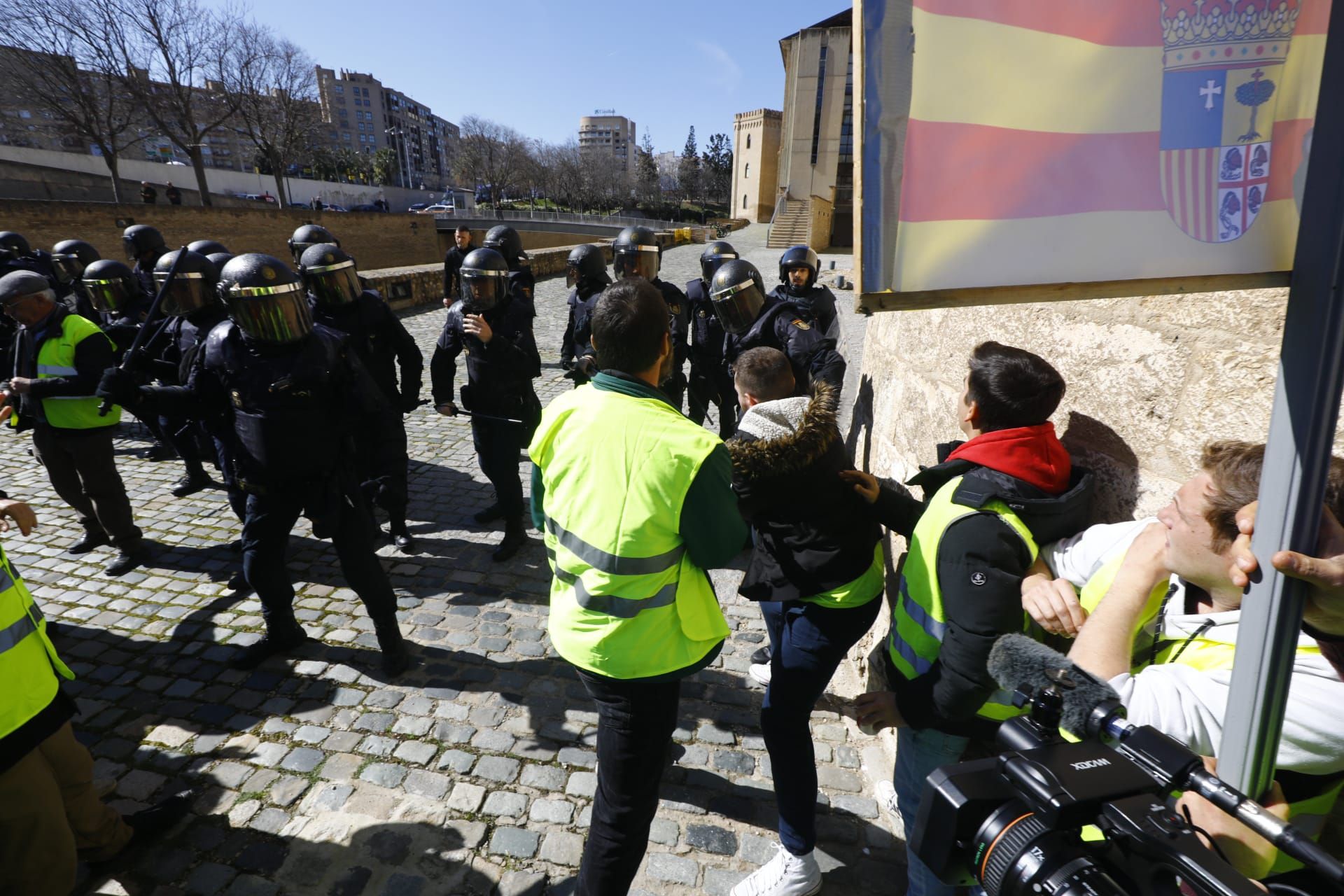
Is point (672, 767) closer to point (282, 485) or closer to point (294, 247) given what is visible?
point (282, 485)

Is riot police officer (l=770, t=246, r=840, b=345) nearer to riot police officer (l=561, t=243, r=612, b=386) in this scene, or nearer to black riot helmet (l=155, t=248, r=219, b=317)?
riot police officer (l=561, t=243, r=612, b=386)

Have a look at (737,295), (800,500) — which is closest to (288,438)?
(800,500)

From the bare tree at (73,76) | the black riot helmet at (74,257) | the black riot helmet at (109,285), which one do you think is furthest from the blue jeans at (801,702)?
the bare tree at (73,76)

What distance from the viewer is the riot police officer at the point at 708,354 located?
20.7 ft

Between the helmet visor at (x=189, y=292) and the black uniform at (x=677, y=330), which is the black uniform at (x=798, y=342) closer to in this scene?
the black uniform at (x=677, y=330)

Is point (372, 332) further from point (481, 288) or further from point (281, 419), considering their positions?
point (281, 419)

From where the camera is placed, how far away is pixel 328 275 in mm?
4711

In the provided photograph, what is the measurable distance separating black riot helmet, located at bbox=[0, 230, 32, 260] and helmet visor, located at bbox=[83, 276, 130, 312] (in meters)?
3.30

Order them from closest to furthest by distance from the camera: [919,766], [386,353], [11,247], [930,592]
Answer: [930,592] → [919,766] → [386,353] → [11,247]

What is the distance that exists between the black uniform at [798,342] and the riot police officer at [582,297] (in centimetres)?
139

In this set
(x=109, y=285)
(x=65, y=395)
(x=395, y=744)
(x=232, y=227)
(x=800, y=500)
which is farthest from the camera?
(x=232, y=227)

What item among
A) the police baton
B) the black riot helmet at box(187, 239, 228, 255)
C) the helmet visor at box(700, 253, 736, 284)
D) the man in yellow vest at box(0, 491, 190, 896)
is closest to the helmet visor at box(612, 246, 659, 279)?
the helmet visor at box(700, 253, 736, 284)

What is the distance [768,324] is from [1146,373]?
3.05 metres

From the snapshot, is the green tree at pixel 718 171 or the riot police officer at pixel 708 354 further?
the green tree at pixel 718 171
